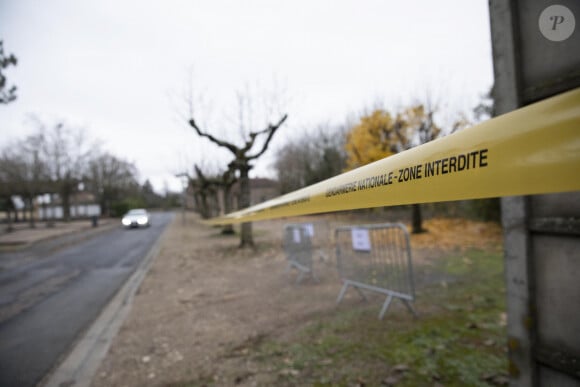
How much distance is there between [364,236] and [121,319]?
14.6ft

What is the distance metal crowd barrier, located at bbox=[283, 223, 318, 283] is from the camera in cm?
724

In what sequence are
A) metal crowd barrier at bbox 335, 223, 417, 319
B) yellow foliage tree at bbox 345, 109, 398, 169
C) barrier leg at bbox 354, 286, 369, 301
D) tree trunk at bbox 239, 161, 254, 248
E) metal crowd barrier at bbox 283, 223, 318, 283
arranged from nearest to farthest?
metal crowd barrier at bbox 335, 223, 417, 319
barrier leg at bbox 354, 286, 369, 301
metal crowd barrier at bbox 283, 223, 318, 283
tree trunk at bbox 239, 161, 254, 248
yellow foliage tree at bbox 345, 109, 398, 169

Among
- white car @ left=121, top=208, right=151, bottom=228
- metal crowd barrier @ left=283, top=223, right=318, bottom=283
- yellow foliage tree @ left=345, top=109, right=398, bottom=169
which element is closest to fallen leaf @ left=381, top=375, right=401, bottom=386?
metal crowd barrier @ left=283, top=223, right=318, bottom=283

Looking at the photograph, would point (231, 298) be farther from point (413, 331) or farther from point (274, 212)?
point (274, 212)

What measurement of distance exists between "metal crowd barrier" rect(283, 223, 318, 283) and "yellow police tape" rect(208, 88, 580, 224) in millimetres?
6058

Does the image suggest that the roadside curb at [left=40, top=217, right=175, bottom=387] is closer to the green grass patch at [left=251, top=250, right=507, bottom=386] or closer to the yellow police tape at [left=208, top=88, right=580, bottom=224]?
the green grass patch at [left=251, top=250, right=507, bottom=386]

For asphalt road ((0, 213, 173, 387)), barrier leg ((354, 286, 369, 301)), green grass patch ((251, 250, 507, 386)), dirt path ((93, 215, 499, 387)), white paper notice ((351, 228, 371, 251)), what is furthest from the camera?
barrier leg ((354, 286, 369, 301))

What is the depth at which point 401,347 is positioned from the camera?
378 cm

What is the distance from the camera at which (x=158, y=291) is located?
7316 mm

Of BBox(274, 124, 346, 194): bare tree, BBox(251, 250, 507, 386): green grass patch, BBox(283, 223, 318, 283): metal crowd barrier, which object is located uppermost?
BBox(274, 124, 346, 194): bare tree

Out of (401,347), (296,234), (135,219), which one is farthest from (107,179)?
(401,347)

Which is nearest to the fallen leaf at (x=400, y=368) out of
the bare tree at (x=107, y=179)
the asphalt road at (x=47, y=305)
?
the asphalt road at (x=47, y=305)

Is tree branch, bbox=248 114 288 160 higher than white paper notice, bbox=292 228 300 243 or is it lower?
higher

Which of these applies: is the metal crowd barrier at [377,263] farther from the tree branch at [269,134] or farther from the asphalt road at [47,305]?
the tree branch at [269,134]
